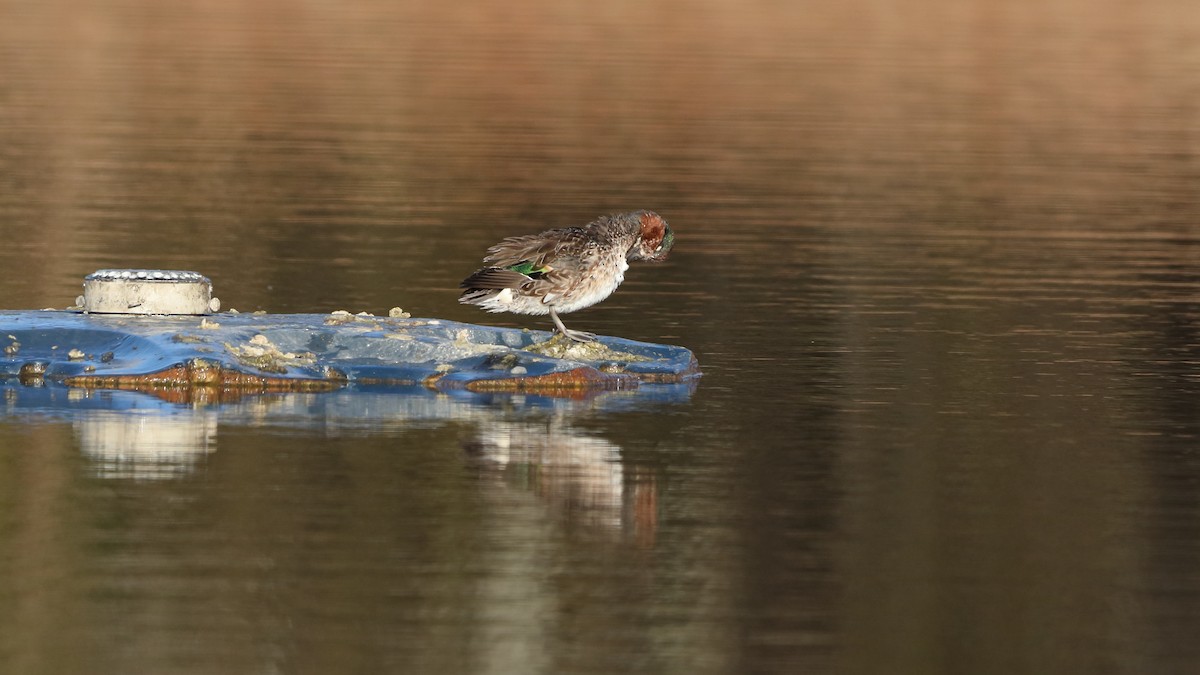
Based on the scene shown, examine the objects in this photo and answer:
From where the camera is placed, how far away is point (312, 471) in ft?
50.3

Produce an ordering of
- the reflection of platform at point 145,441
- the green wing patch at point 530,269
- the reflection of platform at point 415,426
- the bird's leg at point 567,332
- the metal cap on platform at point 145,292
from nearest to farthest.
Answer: the reflection of platform at point 415,426
the reflection of platform at point 145,441
the green wing patch at point 530,269
the bird's leg at point 567,332
the metal cap on platform at point 145,292

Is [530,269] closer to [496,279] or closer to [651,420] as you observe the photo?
[496,279]

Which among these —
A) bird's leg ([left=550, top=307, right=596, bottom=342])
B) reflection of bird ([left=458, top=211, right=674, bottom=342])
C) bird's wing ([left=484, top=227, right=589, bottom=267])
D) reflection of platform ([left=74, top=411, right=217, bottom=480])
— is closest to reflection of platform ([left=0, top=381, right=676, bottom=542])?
reflection of platform ([left=74, top=411, right=217, bottom=480])

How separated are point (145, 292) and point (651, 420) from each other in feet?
16.7

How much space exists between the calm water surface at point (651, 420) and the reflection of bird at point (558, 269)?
1352mm

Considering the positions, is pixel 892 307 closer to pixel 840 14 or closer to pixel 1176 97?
pixel 1176 97

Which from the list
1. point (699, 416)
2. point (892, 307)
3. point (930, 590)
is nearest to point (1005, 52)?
point (892, 307)

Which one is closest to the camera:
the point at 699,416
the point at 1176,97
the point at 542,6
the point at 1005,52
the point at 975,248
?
the point at 699,416

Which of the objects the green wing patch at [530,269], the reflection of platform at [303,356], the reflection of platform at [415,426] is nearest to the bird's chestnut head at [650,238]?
the reflection of platform at [303,356]

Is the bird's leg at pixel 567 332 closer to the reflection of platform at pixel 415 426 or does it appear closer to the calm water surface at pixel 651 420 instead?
the reflection of platform at pixel 415 426

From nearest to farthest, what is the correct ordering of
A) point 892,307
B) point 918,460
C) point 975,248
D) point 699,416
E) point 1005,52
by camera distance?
point 918,460 → point 699,416 → point 892,307 → point 975,248 → point 1005,52

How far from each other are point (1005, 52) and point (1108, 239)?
47456mm

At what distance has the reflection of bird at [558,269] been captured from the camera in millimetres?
19938

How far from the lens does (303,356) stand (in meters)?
19.3
